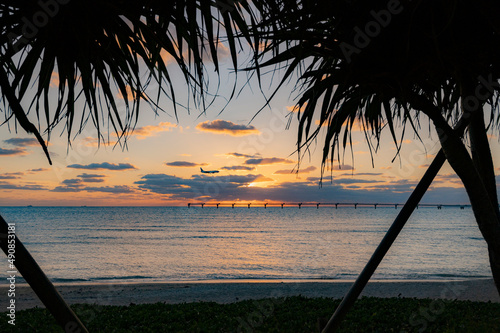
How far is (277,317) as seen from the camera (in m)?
6.44

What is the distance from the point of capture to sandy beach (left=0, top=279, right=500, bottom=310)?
9781 mm

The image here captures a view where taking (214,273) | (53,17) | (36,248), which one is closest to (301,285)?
(214,273)

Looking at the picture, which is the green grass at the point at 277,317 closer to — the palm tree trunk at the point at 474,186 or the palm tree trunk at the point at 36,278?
the palm tree trunk at the point at 474,186

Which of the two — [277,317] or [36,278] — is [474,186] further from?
[277,317]

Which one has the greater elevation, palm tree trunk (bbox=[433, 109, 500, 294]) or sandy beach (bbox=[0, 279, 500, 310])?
palm tree trunk (bbox=[433, 109, 500, 294])

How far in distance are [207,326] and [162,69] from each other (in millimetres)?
4478

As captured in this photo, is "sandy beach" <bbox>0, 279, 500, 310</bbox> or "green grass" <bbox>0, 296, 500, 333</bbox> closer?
"green grass" <bbox>0, 296, 500, 333</bbox>

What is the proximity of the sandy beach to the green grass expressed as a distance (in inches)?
90.2

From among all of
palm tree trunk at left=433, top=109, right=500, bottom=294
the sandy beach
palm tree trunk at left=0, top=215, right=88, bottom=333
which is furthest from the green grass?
palm tree trunk at left=0, top=215, right=88, bottom=333

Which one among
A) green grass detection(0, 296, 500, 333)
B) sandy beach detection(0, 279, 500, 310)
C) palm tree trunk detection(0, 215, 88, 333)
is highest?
palm tree trunk detection(0, 215, 88, 333)

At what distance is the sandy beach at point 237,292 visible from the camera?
9781 mm

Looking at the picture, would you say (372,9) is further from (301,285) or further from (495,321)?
(301,285)

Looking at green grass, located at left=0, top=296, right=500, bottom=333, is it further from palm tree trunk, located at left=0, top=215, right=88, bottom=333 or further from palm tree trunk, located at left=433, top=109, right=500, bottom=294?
palm tree trunk, located at left=0, top=215, right=88, bottom=333

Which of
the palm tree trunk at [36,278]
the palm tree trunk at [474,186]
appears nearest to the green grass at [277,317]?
the palm tree trunk at [474,186]
